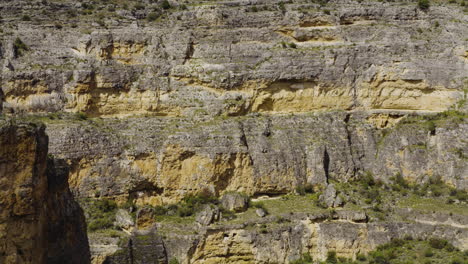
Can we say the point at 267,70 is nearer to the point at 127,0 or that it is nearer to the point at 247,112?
the point at 247,112

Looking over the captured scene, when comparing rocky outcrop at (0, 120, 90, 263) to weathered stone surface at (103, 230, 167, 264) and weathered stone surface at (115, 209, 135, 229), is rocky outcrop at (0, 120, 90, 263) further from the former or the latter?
weathered stone surface at (115, 209, 135, 229)

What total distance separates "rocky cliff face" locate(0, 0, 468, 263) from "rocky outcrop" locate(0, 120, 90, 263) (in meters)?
14.6

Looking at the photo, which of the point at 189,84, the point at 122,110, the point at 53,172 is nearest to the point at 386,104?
the point at 189,84

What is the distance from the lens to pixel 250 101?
41.4 metres

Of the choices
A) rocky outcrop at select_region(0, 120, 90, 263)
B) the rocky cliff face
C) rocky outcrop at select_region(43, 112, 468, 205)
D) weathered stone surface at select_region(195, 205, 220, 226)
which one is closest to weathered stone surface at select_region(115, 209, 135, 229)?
the rocky cliff face

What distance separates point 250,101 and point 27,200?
25.4m

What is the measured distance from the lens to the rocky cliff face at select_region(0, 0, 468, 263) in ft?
119

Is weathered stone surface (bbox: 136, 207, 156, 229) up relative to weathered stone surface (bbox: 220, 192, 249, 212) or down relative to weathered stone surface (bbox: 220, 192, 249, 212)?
up

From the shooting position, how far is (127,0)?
47.4m

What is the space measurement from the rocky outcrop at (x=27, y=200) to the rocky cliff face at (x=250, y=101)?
1459 centimetres

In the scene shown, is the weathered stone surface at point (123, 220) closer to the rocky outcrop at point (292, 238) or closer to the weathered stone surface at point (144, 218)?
the rocky outcrop at point (292, 238)

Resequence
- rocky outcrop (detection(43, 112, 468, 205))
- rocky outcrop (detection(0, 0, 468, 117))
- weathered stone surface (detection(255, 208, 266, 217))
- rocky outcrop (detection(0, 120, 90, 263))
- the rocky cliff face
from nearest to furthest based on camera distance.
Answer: rocky outcrop (detection(0, 120, 90, 263))
weathered stone surface (detection(255, 208, 266, 217))
the rocky cliff face
rocky outcrop (detection(43, 112, 468, 205))
rocky outcrop (detection(0, 0, 468, 117))

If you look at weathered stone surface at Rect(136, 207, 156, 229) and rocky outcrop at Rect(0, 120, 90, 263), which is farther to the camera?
weathered stone surface at Rect(136, 207, 156, 229)

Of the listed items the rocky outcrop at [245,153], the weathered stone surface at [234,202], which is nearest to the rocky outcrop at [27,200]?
the rocky outcrop at [245,153]
